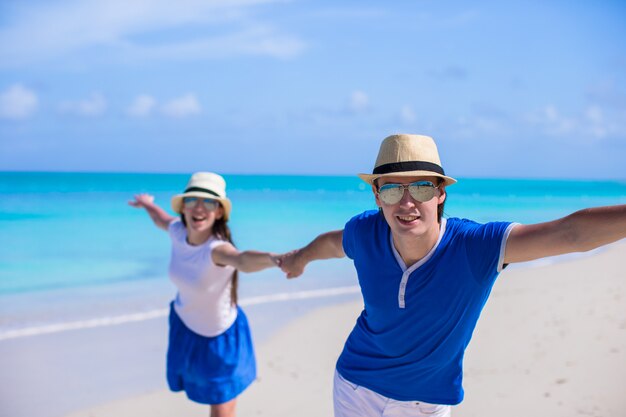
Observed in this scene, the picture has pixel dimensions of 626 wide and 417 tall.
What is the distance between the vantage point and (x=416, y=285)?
2.94 meters

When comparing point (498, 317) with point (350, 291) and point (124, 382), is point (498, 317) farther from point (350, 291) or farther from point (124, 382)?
point (124, 382)

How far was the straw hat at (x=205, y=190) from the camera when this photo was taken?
4.56 metres

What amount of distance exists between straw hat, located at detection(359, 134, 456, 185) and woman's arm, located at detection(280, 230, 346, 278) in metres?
0.70

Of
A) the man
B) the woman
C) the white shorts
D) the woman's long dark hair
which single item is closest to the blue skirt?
the woman

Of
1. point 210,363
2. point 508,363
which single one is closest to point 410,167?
point 210,363

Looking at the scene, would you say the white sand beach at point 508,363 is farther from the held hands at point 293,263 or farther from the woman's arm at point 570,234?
the woman's arm at point 570,234

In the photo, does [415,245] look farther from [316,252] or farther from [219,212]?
[219,212]

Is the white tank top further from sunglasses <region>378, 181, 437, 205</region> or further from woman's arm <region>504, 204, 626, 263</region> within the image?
woman's arm <region>504, 204, 626, 263</region>

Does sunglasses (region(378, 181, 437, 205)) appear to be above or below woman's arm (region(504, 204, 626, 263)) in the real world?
above

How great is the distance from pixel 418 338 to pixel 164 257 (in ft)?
45.2

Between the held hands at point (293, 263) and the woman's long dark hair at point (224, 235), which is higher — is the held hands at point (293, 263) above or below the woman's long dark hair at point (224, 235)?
below

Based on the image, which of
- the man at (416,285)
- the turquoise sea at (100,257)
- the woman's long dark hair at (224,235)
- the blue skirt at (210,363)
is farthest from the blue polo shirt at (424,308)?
the turquoise sea at (100,257)

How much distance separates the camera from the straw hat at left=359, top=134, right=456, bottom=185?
2.93 metres

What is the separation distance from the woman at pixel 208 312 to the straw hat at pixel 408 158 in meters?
1.49
